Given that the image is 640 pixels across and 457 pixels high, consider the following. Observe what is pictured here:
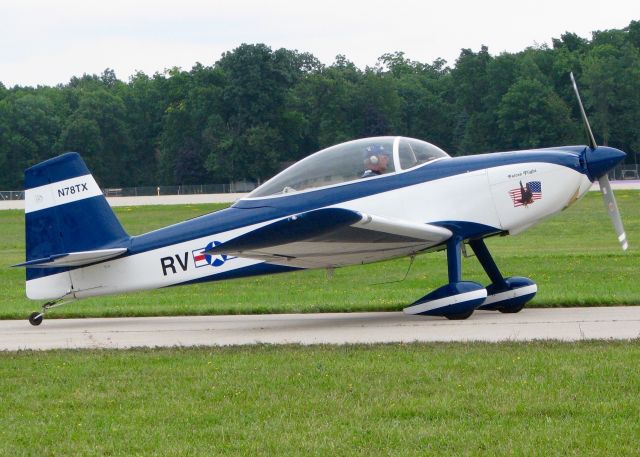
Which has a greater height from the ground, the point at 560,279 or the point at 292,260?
the point at 292,260

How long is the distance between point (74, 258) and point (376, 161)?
158 inches

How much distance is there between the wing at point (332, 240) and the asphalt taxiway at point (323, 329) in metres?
0.81

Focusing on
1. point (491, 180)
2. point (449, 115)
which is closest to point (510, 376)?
point (491, 180)

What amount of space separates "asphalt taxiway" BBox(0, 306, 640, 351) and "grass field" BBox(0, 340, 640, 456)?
1004 millimetres

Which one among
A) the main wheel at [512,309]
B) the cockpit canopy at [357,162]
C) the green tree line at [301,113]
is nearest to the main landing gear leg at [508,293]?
the main wheel at [512,309]

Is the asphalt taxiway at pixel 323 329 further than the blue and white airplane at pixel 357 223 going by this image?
No

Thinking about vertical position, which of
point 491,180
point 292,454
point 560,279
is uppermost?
point 491,180

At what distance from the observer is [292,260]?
42.7ft

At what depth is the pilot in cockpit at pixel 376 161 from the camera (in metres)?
12.8

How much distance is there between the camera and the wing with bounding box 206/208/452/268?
11.5 m

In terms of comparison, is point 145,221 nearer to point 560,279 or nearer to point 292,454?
point 560,279

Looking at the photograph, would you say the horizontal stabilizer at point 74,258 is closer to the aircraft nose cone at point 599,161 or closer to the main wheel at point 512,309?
the main wheel at point 512,309

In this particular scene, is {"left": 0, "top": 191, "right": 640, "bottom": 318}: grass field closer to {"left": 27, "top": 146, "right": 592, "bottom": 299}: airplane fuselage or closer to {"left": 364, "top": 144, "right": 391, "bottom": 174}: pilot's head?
{"left": 27, "top": 146, "right": 592, "bottom": 299}: airplane fuselage

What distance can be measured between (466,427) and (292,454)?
1.16 meters
